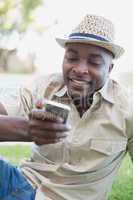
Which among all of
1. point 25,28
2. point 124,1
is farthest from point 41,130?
point 25,28

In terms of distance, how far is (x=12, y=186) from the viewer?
225cm

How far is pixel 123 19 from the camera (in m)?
8.01

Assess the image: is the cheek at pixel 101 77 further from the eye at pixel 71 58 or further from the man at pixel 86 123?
the eye at pixel 71 58

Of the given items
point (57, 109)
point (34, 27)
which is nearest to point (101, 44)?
point (57, 109)

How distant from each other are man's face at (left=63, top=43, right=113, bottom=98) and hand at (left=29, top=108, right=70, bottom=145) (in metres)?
0.55

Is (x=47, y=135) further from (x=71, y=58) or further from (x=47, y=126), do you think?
(x=71, y=58)

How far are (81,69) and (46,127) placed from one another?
624mm

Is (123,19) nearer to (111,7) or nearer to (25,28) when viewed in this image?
(111,7)

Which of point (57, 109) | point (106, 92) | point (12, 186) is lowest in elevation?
point (12, 186)

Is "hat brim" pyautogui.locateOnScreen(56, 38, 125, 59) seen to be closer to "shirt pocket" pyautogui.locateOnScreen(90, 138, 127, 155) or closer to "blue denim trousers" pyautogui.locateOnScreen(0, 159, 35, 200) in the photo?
"shirt pocket" pyautogui.locateOnScreen(90, 138, 127, 155)

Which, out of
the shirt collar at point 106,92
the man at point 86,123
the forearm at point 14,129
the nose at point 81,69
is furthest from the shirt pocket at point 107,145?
the forearm at point 14,129

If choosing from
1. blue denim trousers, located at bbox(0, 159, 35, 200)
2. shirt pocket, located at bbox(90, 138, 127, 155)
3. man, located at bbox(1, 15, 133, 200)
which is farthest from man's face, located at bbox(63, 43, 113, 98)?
blue denim trousers, located at bbox(0, 159, 35, 200)

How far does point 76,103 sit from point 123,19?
5.82m

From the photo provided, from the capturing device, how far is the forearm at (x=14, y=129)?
1.82m
